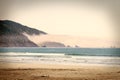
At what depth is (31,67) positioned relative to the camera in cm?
330

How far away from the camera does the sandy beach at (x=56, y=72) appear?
320cm

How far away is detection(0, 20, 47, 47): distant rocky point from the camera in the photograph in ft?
10.9

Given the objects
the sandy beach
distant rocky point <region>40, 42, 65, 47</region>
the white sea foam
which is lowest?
the sandy beach

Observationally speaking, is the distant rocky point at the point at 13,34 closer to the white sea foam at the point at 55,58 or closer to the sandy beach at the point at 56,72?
→ the white sea foam at the point at 55,58

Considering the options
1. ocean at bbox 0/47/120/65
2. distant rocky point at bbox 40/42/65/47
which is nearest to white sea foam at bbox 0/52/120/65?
ocean at bbox 0/47/120/65

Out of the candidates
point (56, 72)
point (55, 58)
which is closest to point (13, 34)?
point (55, 58)

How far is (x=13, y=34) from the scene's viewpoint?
11.0ft

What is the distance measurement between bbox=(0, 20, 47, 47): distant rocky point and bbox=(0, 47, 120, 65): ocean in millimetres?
64

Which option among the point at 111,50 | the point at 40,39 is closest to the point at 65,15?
the point at 40,39

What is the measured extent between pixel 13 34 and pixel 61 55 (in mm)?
677

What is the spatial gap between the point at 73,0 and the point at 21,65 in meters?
1.06

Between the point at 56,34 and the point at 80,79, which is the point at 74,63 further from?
the point at 56,34

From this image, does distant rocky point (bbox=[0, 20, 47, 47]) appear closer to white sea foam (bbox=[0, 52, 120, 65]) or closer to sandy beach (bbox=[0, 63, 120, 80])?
white sea foam (bbox=[0, 52, 120, 65])

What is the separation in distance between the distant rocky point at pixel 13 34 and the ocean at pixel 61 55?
0.21ft
